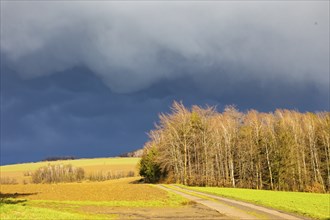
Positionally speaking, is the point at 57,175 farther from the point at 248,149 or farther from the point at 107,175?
the point at 248,149

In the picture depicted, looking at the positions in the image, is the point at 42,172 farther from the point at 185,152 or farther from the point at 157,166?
the point at 185,152

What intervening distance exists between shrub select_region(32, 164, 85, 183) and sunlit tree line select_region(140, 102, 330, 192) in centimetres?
6698

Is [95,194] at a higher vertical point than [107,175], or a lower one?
lower

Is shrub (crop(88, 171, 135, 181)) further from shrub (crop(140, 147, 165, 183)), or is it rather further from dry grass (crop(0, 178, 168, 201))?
dry grass (crop(0, 178, 168, 201))

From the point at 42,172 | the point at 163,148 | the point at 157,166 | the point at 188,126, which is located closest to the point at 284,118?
the point at 188,126

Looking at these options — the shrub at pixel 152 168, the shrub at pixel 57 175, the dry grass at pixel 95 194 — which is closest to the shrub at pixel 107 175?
the shrub at pixel 57 175

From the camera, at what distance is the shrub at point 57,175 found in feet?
490

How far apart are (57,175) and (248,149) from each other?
305 feet

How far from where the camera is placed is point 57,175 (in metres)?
151

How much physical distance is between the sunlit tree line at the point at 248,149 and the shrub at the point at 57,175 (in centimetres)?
6698

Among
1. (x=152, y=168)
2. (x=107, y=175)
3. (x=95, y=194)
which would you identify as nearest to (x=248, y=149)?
(x=152, y=168)

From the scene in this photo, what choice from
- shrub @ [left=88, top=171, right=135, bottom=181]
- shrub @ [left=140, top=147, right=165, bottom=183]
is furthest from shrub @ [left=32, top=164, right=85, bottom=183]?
shrub @ [left=140, top=147, right=165, bottom=183]

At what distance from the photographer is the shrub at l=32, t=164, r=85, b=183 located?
149m

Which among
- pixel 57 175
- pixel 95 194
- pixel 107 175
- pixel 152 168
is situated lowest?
pixel 95 194
